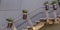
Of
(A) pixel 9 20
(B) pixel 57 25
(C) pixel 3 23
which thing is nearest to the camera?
(A) pixel 9 20

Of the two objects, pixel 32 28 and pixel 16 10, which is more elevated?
pixel 16 10

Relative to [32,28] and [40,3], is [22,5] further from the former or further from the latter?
[32,28]

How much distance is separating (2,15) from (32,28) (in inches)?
89.8

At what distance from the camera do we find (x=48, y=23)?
8.02m

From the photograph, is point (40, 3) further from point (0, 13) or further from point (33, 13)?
point (0, 13)

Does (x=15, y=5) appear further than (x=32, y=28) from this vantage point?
Yes

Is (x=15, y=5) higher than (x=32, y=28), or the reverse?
(x=15, y=5)

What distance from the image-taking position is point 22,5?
31.1 ft

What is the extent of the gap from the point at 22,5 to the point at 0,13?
1.17 metres

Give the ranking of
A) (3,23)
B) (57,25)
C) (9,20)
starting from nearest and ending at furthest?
(9,20)
(57,25)
(3,23)

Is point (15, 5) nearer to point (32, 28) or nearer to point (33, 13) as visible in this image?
point (33, 13)

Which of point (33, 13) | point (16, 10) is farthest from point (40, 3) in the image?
point (16, 10)

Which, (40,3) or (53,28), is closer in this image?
(53,28)

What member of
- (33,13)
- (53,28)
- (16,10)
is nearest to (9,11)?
(16,10)
